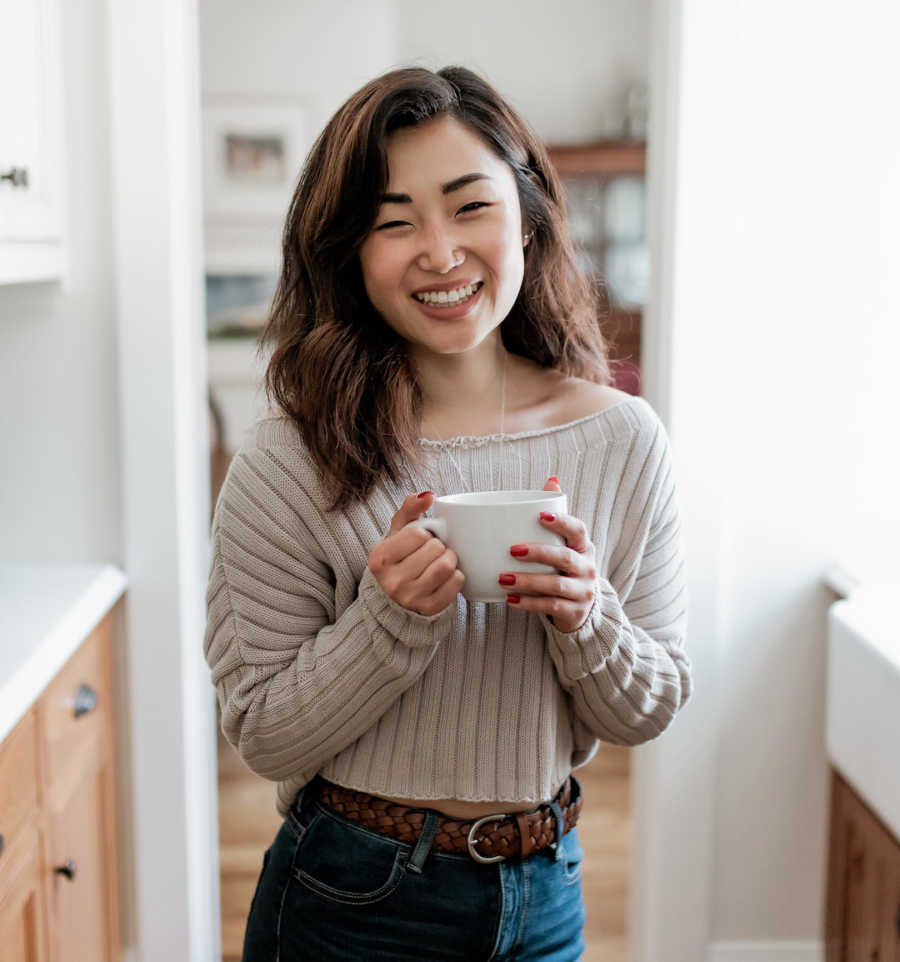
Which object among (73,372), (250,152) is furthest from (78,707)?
(250,152)

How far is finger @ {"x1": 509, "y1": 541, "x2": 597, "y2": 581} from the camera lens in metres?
0.95

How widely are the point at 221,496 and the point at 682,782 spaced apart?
4.23 feet

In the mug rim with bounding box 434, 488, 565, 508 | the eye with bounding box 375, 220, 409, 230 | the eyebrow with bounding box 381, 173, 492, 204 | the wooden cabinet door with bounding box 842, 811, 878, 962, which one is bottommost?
the wooden cabinet door with bounding box 842, 811, 878, 962

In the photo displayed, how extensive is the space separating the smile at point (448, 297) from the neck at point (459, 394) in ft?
0.41

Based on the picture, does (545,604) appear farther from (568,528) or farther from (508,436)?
(508,436)

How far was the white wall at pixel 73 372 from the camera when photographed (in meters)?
1.96

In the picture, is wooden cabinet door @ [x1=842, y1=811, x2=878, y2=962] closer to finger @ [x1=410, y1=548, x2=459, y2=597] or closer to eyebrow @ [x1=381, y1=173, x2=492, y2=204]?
finger @ [x1=410, y1=548, x2=459, y2=597]

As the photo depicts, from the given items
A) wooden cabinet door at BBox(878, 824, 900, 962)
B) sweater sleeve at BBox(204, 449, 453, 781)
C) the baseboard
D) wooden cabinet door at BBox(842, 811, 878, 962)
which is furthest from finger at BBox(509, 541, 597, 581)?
the baseboard

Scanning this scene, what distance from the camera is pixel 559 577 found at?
0.97 meters

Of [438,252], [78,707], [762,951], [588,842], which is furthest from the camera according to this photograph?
[588,842]

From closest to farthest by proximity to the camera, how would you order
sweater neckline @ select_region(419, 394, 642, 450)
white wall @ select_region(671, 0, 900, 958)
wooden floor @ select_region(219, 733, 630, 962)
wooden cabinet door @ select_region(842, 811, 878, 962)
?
sweater neckline @ select_region(419, 394, 642, 450)
wooden cabinet door @ select_region(842, 811, 878, 962)
white wall @ select_region(671, 0, 900, 958)
wooden floor @ select_region(219, 733, 630, 962)

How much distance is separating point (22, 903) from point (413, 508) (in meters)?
0.90

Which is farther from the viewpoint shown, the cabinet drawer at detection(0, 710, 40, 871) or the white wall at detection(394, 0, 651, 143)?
the white wall at detection(394, 0, 651, 143)

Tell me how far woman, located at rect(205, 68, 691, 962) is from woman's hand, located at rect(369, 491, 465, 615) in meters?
0.03
